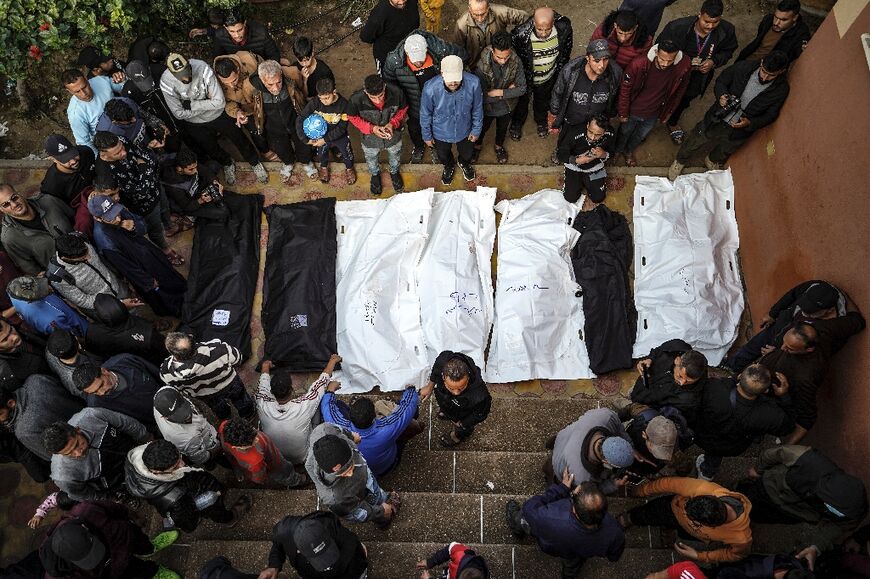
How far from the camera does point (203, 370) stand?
196 inches

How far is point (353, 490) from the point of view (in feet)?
13.9

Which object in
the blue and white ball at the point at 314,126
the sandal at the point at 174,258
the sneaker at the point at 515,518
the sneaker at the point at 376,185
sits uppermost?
the blue and white ball at the point at 314,126

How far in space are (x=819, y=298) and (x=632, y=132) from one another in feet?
9.96

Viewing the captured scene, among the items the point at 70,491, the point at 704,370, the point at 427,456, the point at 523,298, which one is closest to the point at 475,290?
the point at 523,298

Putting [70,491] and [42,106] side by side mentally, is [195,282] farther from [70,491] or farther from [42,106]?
[42,106]

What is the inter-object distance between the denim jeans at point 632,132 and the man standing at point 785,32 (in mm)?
1316

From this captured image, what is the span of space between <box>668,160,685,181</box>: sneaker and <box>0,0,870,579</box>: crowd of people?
2cm

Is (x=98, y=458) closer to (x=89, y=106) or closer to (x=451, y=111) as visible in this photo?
(x=89, y=106)

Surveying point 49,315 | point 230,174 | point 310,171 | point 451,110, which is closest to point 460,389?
point 451,110

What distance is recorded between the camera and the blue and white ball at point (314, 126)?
650 cm

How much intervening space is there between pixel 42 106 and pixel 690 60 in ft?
26.0

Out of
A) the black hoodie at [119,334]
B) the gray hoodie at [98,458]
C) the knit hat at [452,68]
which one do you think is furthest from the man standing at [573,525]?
the knit hat at [452,68]

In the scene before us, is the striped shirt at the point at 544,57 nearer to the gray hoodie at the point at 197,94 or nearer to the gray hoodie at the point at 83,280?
the gray hoodie at the point at 197,94

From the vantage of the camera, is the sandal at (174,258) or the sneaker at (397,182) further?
the sneaker at (397,182)
